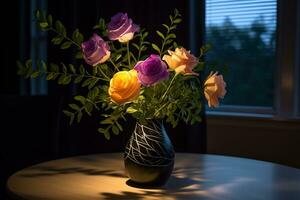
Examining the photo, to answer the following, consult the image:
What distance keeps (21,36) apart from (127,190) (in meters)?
2.16

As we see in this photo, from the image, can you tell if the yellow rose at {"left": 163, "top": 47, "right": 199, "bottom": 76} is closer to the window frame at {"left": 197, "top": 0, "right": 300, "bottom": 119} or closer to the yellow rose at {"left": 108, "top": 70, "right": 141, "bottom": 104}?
the yellow rose at {"left": 108, "top": 70, "right": 141, "bottom": 104}

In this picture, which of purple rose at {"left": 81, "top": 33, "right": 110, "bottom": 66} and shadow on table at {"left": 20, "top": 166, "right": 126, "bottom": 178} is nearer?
purple rose at {"left": 81, "top": 33, "right": 110, "bottom": 66}

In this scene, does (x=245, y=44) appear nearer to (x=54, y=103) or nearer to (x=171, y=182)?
(x=54, y=103)

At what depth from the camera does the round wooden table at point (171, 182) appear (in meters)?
1.04

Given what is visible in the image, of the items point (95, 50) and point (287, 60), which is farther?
point (287, 60)

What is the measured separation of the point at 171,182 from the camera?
1176 millimetres

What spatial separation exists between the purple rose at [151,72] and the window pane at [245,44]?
1390 millimetres

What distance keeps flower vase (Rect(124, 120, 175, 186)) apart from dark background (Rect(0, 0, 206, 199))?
87 cm

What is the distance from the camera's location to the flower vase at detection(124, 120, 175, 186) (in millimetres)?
1081

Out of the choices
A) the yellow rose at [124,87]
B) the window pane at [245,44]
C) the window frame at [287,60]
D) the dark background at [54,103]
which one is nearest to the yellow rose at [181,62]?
the yellow rose at [124,87]

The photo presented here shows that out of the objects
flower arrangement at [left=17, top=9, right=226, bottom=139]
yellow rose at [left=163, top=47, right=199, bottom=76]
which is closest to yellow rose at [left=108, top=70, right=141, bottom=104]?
flower arrangement at [left=17, top=9, right=226, bottom=139]

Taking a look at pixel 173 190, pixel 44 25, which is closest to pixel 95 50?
pixel 44 25

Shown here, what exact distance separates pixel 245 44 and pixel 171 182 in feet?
4.54

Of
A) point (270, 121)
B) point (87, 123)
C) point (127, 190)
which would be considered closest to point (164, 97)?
point (127, 190)
